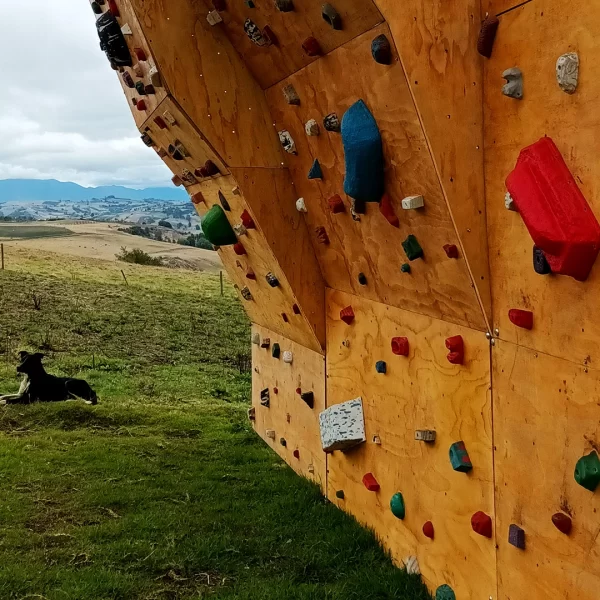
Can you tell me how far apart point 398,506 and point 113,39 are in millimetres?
3455

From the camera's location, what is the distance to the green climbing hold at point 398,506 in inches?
146

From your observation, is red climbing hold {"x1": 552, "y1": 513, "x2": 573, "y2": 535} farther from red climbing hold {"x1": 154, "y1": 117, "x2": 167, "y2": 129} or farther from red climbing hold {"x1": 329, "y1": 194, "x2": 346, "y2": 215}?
red climbing hold {"x1": 154, "y1": 117, "x2": 167, "y2": 129}

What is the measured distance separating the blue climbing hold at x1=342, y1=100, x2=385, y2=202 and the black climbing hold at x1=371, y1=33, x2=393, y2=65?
329 mm

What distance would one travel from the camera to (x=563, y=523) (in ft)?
7.80

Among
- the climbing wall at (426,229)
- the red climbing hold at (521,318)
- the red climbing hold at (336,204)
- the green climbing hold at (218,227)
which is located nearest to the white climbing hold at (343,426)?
the climbing wall at (426,229)

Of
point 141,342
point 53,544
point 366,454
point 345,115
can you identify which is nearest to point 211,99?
point 345,115

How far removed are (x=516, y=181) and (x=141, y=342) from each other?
1080 cm

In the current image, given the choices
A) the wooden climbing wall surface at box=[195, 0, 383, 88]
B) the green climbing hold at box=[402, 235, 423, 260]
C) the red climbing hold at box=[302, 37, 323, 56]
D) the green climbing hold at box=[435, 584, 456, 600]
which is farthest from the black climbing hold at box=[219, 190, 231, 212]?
the green climbing hold at box=[435, 584, 456, 600]

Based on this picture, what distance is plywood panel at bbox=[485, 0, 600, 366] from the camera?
2.09m

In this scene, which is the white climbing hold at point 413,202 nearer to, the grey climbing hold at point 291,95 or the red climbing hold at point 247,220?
the grey climbing hold at point 291,95

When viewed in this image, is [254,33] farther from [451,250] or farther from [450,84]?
[451,250]

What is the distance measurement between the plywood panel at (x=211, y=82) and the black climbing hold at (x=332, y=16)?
127 cm

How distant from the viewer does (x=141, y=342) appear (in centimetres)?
1239

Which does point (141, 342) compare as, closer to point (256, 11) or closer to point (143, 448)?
point (143, 448)
